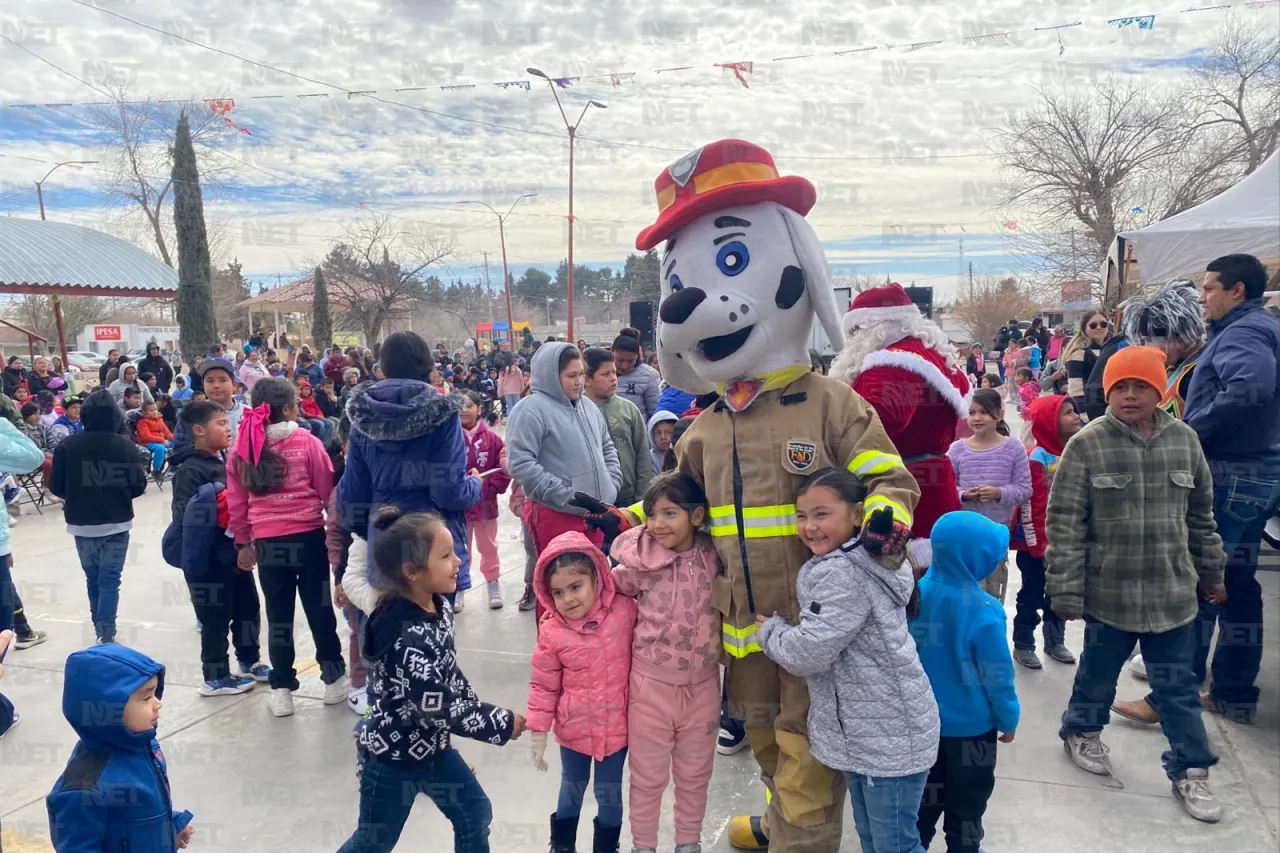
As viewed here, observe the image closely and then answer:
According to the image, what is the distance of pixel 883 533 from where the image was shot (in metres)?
2.26

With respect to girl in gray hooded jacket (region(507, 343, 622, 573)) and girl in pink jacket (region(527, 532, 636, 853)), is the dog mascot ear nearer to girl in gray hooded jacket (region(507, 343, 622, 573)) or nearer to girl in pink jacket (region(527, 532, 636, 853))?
girl in pink jacket (region(527, 532, 636, 853))

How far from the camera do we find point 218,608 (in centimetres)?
432

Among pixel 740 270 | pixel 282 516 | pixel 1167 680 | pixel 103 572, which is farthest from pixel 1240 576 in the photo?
pixel 103 572

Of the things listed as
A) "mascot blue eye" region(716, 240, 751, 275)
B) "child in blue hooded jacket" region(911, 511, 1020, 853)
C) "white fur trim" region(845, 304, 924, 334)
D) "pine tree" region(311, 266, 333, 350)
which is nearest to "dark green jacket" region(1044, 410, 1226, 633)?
"child in blue hooded jacket" region(911, 511, 1020, 853)

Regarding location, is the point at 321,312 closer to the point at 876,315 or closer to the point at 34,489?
the point at 34,489

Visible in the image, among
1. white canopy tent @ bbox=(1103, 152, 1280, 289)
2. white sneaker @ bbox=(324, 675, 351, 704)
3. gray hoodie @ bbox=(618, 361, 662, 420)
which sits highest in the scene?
white canopy tent @ bbox=(1103, 152, 1280, 289)

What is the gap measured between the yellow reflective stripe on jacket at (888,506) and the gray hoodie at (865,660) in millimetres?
118

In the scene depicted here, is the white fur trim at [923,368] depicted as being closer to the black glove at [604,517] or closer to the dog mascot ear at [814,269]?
the dog mascot ear at [814,269]

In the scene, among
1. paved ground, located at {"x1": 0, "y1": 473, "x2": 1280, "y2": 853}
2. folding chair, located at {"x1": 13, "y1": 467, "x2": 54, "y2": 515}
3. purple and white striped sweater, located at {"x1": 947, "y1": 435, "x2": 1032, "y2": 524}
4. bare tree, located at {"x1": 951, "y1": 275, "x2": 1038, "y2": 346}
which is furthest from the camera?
bare tree, located at {"x1": 951, "y1": 275, "x2": 1038, "y2": 346}

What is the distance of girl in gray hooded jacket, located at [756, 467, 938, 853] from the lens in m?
2.33

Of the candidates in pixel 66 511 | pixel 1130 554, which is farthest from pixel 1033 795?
pixel 66 511

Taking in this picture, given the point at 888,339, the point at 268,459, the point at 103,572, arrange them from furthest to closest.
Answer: the point at 103,572
the point at 268,459
the point at 888,339

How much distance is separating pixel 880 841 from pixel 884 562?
2.83 feet

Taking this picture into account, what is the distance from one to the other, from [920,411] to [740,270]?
3.19 ft
